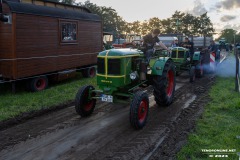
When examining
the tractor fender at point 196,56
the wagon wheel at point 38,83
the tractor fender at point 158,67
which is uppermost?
the tractor fender at point 196,56

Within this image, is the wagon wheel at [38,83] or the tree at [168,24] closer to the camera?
the wagon wheel at [38,83]

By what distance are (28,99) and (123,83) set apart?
3.56 meters

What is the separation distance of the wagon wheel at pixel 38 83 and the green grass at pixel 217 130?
19.6 feet

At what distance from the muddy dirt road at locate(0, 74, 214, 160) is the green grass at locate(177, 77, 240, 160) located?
21 cm

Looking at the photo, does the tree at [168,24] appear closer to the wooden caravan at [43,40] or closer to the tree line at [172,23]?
the tree line at [172,23]

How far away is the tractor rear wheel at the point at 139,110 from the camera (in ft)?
18.2

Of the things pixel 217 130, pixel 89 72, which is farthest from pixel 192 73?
pixel 217 130

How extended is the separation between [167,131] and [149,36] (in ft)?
10.2

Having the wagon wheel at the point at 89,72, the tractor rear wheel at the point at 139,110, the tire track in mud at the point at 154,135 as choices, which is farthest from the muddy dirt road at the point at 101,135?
the wagon wheel at the point at 89,72

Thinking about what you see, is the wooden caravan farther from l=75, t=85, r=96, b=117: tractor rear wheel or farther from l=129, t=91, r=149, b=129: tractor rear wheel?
l=129, t=91, r=149, b=129: tractor rear wheel

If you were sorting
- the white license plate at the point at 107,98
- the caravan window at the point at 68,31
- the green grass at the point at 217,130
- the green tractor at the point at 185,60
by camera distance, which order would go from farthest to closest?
the green tractor at the point at 185,60
the caravan window at the point at 68,31
the white license plate at the point at 107,98
the green grass at the point at 217,130

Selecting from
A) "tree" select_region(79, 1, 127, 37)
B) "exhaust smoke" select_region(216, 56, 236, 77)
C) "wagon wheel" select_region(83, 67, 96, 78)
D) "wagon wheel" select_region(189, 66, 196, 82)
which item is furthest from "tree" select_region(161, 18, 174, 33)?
"wagon wheel" select_region(189, 66, 196, 82)

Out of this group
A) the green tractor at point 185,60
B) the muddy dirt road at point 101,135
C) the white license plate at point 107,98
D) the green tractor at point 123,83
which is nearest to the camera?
the muddy dirt road at point 101,135

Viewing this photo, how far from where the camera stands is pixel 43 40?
988cm
